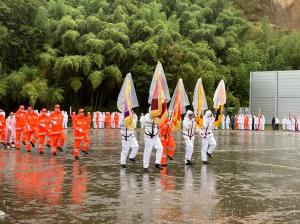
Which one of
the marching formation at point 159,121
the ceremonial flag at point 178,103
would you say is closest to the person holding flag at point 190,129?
the marching formation at point 159,121

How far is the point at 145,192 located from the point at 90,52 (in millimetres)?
34470

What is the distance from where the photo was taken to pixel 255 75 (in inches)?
2060

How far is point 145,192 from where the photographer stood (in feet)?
34.0

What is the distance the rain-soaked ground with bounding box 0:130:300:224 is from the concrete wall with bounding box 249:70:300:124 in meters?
33.4

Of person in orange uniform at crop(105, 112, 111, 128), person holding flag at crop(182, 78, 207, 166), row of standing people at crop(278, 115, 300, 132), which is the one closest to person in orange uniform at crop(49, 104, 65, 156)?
person holding flag at crop(182, 78, 207, 166)

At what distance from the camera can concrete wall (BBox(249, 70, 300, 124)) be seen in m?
48.6

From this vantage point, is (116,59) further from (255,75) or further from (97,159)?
(97,159)

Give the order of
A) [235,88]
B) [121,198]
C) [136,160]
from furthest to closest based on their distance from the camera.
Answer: [235,88] → [136,160] → [121,198]

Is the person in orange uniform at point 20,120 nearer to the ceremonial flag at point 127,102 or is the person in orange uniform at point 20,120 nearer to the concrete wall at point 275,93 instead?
the ceremonial flag at point 127,102

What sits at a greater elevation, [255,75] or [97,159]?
[255,75]

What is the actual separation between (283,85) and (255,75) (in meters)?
3.53

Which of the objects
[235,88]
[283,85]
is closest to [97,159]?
[283,85]

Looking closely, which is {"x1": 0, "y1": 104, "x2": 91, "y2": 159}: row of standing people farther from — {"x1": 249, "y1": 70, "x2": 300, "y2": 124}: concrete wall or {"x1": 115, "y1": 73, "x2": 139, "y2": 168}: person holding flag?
{"x1": 249, "y1": 70, "x2": 300, "y2": 124}: concrete wall

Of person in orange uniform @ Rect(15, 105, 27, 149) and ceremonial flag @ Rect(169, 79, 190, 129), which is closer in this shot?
ceremonial flag @ Rect(169, 79, 190, 129)
